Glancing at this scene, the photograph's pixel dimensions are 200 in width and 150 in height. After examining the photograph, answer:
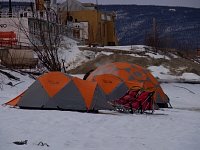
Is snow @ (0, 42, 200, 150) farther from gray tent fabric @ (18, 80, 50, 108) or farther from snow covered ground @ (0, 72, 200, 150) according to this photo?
gray tent fabric @ (18, 80, 50, 108)

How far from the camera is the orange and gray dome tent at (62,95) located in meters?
15.5

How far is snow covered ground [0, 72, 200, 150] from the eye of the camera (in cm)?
975

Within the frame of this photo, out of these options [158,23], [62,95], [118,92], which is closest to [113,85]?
[118,92]

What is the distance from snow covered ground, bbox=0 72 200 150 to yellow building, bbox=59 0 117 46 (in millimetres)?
59219

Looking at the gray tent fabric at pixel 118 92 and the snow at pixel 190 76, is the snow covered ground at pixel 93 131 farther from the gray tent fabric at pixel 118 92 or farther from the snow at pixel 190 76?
the snow at pixel 190 76

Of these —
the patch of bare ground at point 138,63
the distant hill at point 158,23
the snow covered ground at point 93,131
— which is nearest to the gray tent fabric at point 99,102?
the snow covered ground at point 93,131

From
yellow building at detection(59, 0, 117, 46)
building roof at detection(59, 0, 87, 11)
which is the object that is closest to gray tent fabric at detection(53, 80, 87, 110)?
yellow building at detection(59, 0, 117, 46)

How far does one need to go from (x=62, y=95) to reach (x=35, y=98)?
84 centimetres

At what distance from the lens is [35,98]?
51.6 ft

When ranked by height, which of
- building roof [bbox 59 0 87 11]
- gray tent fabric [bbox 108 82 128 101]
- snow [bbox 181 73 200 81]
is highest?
building roof [bbox 59 0 87 11]

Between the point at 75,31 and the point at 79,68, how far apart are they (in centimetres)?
3233

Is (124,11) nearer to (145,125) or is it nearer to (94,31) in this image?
(94,31)

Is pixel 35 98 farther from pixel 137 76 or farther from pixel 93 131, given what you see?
pixel 137 76

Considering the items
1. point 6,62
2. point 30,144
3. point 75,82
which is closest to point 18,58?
point 6,62
